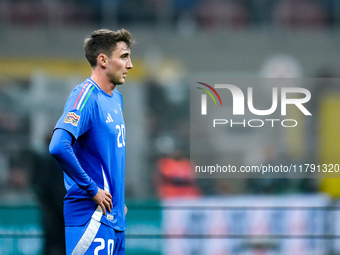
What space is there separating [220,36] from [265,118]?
5235 mm

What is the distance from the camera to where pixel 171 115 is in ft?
41.2

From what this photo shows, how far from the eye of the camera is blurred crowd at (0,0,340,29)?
17.1 metres

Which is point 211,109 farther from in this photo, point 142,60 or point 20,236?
point 20,236

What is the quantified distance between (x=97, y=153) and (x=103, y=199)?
0.88 feet

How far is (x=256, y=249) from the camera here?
8039 millimetres

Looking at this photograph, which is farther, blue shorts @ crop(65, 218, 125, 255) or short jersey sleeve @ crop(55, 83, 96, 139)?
blue shorts @ crop(65, 218, 125, 255)

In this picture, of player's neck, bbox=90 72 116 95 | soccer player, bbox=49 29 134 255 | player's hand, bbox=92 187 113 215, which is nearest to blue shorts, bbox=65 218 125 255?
soccer player, bbox=49 29 134 255

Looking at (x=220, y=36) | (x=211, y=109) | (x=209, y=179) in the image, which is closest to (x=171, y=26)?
(x=220, y=36)

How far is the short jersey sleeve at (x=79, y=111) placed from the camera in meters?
3.96

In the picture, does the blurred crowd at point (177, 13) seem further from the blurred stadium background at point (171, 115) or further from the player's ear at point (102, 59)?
the player's ear at point (102, 59)

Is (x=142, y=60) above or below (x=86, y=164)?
above

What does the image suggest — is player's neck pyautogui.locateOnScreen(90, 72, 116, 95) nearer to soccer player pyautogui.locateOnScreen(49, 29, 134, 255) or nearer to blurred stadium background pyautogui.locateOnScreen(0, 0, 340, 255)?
soccer player pyautogui.locateOnScreen(49, 29, 134, 255)

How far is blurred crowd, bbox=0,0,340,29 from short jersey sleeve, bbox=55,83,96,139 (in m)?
13.0

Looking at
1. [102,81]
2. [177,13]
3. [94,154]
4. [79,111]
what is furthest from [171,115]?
[79,111]
